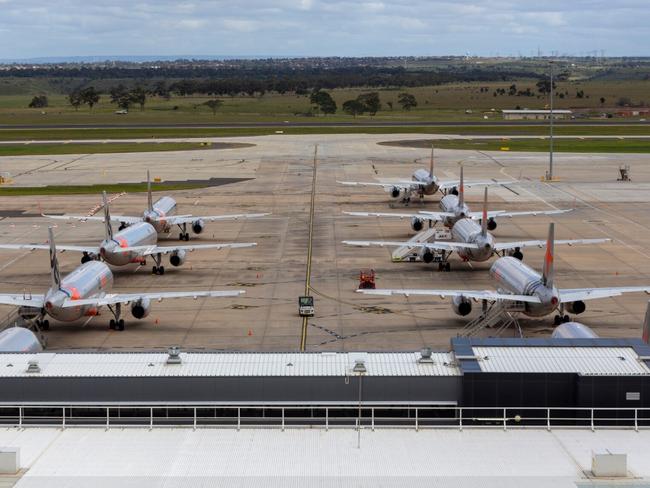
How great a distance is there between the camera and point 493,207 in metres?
112

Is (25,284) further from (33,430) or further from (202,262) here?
(33,430)

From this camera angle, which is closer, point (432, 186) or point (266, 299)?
point (266, 299)

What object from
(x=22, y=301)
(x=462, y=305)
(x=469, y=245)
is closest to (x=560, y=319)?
(x=462, y=305)

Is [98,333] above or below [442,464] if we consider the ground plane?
below

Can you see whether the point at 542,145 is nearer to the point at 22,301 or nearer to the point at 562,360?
the point at 22,301

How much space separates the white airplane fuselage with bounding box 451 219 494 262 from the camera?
74438 mm

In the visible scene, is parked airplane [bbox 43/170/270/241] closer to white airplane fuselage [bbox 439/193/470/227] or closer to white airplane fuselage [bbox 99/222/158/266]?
white airplane fuselage [bbox 99/222/158/266]

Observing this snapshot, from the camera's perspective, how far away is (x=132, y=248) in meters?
75.2

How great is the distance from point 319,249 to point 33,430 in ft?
177

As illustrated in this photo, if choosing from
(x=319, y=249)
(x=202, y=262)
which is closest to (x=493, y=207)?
(x=319, y=249)

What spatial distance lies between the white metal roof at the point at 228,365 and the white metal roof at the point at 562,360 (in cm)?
171

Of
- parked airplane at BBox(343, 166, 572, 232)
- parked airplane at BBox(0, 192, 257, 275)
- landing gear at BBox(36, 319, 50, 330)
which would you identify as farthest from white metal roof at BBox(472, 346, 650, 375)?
parked airplane at BBox(343, 166, 572, 232)

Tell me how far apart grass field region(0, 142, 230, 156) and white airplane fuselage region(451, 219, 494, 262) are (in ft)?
335

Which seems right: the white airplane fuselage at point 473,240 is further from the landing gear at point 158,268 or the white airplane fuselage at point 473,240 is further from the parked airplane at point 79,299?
the landing gear at point 158,268
